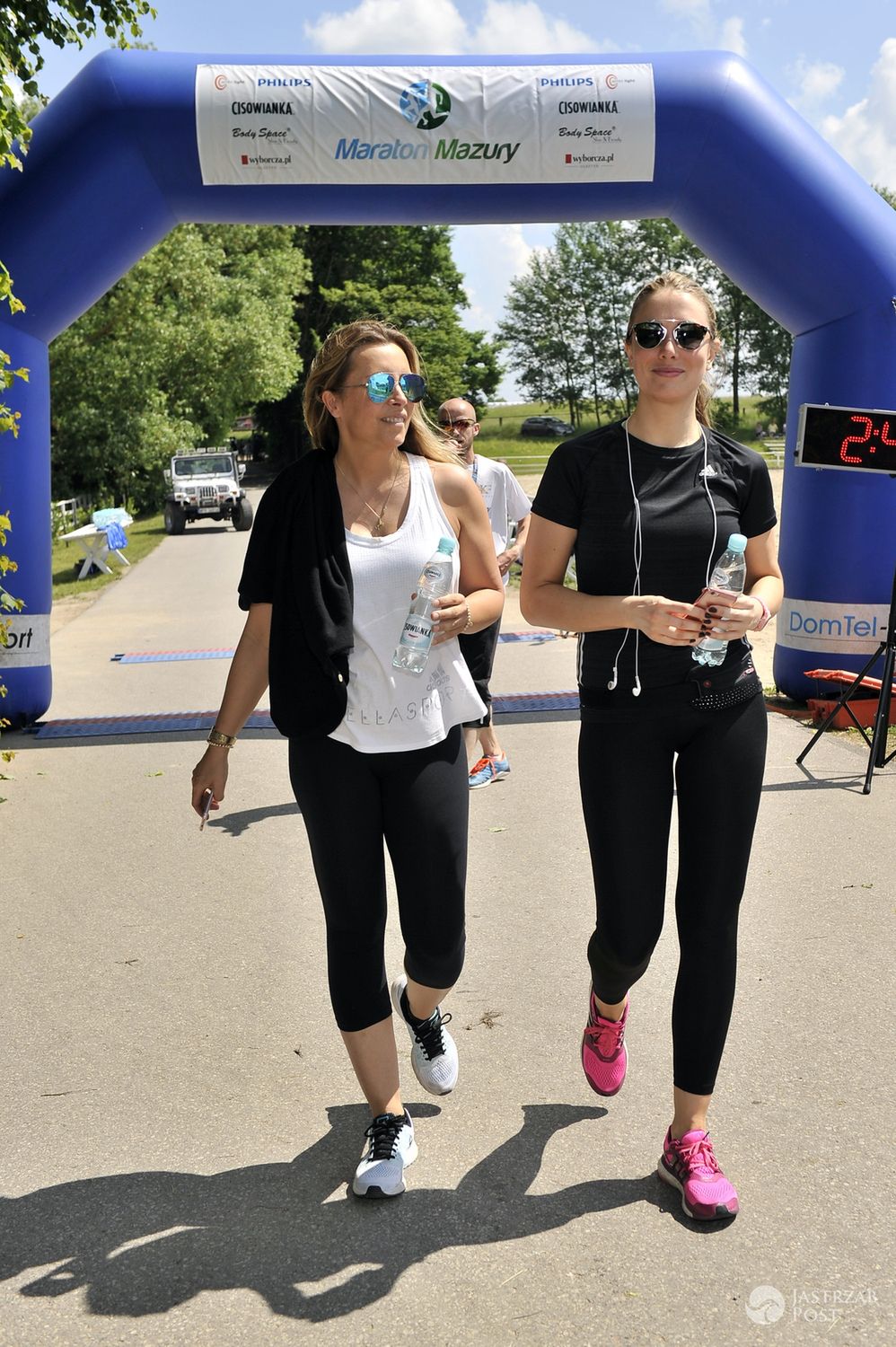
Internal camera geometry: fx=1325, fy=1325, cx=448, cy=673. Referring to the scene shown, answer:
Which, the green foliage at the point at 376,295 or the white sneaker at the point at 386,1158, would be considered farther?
the green foliage at the point at 376,295

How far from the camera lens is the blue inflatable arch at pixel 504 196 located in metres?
8.42

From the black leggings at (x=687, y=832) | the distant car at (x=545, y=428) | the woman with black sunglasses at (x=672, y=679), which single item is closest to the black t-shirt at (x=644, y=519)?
the woman with black sunglasses at (x=672, y=679)

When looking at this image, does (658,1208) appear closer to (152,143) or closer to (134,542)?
(152,143)

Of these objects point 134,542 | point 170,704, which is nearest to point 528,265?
point 134,542

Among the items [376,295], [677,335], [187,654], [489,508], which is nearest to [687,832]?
[677,335]

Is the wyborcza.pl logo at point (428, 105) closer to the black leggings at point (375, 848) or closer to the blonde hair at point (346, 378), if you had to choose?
the blonde hair at point (346, 378)

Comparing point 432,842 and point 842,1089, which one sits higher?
point 432,842

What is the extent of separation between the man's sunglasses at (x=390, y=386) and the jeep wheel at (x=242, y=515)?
30150 mm

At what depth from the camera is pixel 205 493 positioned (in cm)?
3278

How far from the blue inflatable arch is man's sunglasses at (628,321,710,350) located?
5950 mm

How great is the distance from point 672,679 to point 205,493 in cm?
Answer: 3067

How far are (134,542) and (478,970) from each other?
26.6m

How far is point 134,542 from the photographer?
30.1 m

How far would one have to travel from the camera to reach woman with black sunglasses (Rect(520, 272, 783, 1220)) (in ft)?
10.3
